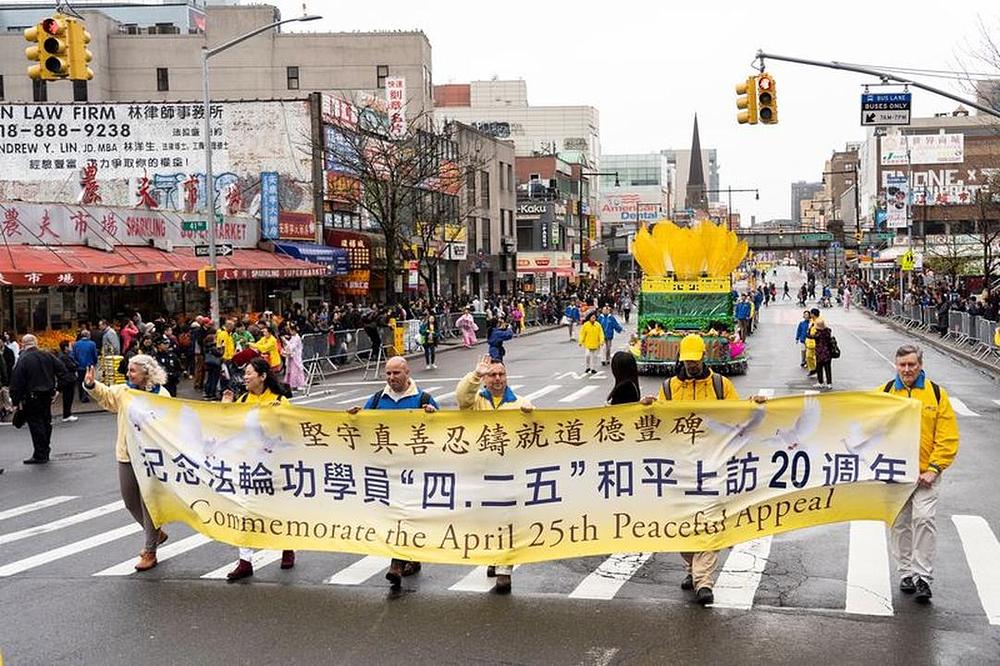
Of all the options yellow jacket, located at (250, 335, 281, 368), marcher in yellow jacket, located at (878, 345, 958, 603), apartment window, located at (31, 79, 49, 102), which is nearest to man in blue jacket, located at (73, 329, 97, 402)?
yellow jacket, located at (250, 335, 281, 368)

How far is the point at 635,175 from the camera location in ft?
601

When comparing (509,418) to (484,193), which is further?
(484,193)

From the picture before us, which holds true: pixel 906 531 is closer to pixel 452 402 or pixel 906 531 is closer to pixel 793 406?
pixel 793 406

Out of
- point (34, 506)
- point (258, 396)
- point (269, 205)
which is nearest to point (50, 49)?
point (34, 506)

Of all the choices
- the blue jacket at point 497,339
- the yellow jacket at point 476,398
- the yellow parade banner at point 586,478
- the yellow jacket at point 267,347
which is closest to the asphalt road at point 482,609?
the yellow parade banner at point 586,478

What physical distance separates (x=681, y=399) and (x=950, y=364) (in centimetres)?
2481

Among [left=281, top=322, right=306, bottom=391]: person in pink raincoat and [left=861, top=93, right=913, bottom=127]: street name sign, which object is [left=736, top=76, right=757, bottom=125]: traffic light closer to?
[left=861, top=93, right=913, bottom=127]: street name sign

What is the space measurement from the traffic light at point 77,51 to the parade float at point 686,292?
14.8 m

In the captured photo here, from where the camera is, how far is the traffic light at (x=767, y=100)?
1994 cm

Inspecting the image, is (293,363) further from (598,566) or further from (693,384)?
(693,384)

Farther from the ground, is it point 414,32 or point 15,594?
point 414,32

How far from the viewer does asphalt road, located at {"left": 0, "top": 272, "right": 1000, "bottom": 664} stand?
6.84 m

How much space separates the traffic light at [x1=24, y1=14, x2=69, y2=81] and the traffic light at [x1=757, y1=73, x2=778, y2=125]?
462 inches

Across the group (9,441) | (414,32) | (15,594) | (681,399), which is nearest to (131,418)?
(15,594)
